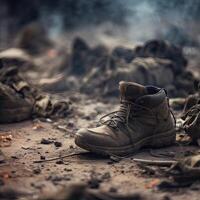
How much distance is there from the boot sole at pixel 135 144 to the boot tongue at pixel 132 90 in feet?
1.22

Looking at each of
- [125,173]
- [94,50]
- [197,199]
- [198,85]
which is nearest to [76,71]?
[94,50]

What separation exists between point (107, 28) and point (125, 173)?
9.87 metres

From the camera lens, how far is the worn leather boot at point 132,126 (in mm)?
3707

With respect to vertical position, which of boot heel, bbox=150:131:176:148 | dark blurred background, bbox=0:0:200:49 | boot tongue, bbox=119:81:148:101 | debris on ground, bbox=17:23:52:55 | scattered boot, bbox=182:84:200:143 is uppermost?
dark blurred background, bbox=0:0:200:49

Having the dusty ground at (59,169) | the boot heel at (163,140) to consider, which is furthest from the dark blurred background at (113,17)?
the boot heel at (163,140)

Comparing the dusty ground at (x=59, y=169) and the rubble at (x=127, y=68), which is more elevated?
the rubble at (x=127, y=68)

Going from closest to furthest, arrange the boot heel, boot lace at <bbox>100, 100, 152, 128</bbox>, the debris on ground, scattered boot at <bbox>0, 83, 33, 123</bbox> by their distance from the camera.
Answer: boot lace at <bbox>100, 100, 152, 128</bbox>
the boot heel
scattered boot at <bbox>0, 83, 33, 123</bbox>
the debris on ground

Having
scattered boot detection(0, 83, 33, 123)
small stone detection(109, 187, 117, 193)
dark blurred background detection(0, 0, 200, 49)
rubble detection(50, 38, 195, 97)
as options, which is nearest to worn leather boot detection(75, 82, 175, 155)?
small stone detection(109, 187, 117, 193)

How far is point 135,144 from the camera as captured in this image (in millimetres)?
3832

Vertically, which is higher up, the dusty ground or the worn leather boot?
the worn leather boot

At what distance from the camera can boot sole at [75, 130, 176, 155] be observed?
3.70 meters

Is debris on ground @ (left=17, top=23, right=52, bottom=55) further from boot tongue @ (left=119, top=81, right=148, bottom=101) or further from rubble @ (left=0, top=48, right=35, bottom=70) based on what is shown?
boot tongue @ (left=119, top=81, right=148, bottom=101)

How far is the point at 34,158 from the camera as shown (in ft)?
12.5

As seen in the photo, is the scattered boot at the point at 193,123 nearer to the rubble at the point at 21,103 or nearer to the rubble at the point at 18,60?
the rubble at the point at 21,103
